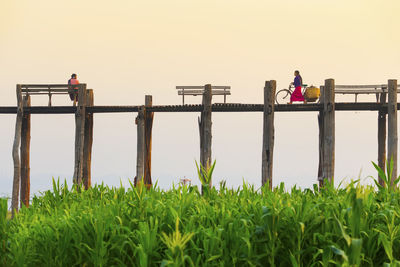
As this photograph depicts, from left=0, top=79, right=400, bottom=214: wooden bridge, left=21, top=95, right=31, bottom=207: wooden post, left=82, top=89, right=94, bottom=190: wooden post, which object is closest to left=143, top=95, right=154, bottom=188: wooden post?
left=0, top=79, right=400, bottom=214: wooden bridge

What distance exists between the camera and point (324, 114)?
1584cm

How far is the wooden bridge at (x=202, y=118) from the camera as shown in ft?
Answer: 51.4

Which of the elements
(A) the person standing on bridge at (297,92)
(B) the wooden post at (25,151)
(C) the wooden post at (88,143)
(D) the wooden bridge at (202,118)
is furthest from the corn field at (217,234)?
(B) the wooden post at (25,151)

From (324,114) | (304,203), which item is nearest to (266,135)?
(324,114)

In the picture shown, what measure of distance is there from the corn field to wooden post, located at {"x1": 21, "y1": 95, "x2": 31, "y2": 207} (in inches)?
521

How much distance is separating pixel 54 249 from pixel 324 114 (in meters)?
12.5

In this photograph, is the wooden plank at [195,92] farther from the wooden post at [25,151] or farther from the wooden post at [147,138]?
the wooden post at [25,151]

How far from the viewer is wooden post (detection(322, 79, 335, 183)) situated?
15625mm

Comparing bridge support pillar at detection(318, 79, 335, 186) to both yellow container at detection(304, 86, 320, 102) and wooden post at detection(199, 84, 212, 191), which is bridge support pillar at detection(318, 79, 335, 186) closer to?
yellow container at detection(304, 86, 320, 102)

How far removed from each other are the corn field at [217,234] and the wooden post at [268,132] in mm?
10488

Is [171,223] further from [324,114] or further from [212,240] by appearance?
→ [324,114]

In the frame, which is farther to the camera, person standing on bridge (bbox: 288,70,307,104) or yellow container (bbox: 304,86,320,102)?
person standing on bridge (bbox: 288,70,307,104)

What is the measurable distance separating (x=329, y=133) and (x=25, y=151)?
10031 millimetres

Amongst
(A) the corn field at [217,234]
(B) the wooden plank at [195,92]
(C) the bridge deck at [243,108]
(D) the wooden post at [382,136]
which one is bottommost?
(A) the corn field at [217,234]
